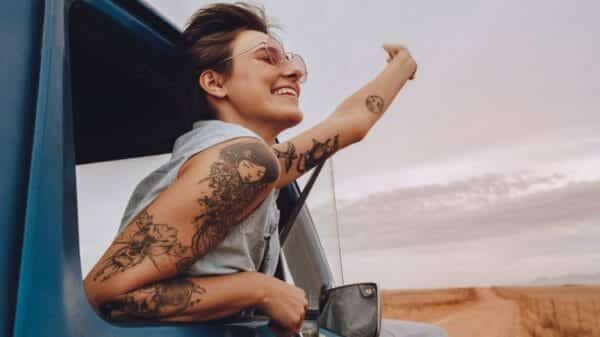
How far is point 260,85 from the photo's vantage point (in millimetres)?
1798

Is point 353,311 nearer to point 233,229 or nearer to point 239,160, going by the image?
point 233,229

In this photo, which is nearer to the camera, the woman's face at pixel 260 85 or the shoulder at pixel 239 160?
the shoulder at pixel 239 160

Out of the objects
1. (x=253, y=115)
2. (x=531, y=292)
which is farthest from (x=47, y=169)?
(x=531, y=292)

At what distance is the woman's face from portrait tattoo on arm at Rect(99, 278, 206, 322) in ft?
2.36

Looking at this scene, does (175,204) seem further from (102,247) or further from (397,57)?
(397,57)

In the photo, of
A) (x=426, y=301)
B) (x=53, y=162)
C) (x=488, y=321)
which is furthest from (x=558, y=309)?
(x=53, y=162)

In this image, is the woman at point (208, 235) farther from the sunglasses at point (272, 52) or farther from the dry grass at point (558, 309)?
the dry grass at point (558, 309)

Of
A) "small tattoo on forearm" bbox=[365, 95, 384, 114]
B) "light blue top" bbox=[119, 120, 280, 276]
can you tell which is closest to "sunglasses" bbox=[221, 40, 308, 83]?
"small tattoo on forearm" bbox=[365, 95, 384, 114]

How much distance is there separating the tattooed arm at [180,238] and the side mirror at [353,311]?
40cm

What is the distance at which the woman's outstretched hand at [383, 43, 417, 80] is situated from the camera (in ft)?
7.77

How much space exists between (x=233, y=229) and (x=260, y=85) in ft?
2.09

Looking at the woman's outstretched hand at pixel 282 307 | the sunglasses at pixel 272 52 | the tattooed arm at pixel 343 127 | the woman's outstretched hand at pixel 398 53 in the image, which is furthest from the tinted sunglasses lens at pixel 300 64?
the woman's outstretched hand at pixel 282 307

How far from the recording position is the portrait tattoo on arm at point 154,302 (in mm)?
1128

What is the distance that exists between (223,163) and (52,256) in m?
0.40
